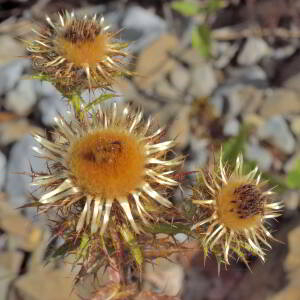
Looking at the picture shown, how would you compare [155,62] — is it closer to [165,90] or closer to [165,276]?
[165,90]

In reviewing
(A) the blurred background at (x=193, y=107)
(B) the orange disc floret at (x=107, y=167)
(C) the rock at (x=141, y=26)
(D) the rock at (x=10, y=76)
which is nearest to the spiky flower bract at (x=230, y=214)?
(B) the orange disc floret at (x=107, y=167)

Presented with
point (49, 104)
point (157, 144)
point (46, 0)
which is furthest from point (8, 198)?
point (157, 144)

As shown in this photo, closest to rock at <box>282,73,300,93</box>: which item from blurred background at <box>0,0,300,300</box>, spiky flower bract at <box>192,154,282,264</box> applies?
blurred background at <box>0,0,300,300</box>

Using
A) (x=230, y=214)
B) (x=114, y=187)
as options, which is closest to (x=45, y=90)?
(x=114, y=187)

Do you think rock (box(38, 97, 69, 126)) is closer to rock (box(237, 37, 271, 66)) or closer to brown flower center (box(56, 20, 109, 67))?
rock (box(237, 37, 271, 66))

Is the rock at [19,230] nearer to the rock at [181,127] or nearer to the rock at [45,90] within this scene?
the rock at [45,90]

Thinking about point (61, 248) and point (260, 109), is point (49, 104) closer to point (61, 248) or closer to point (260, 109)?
point (260, 109)
